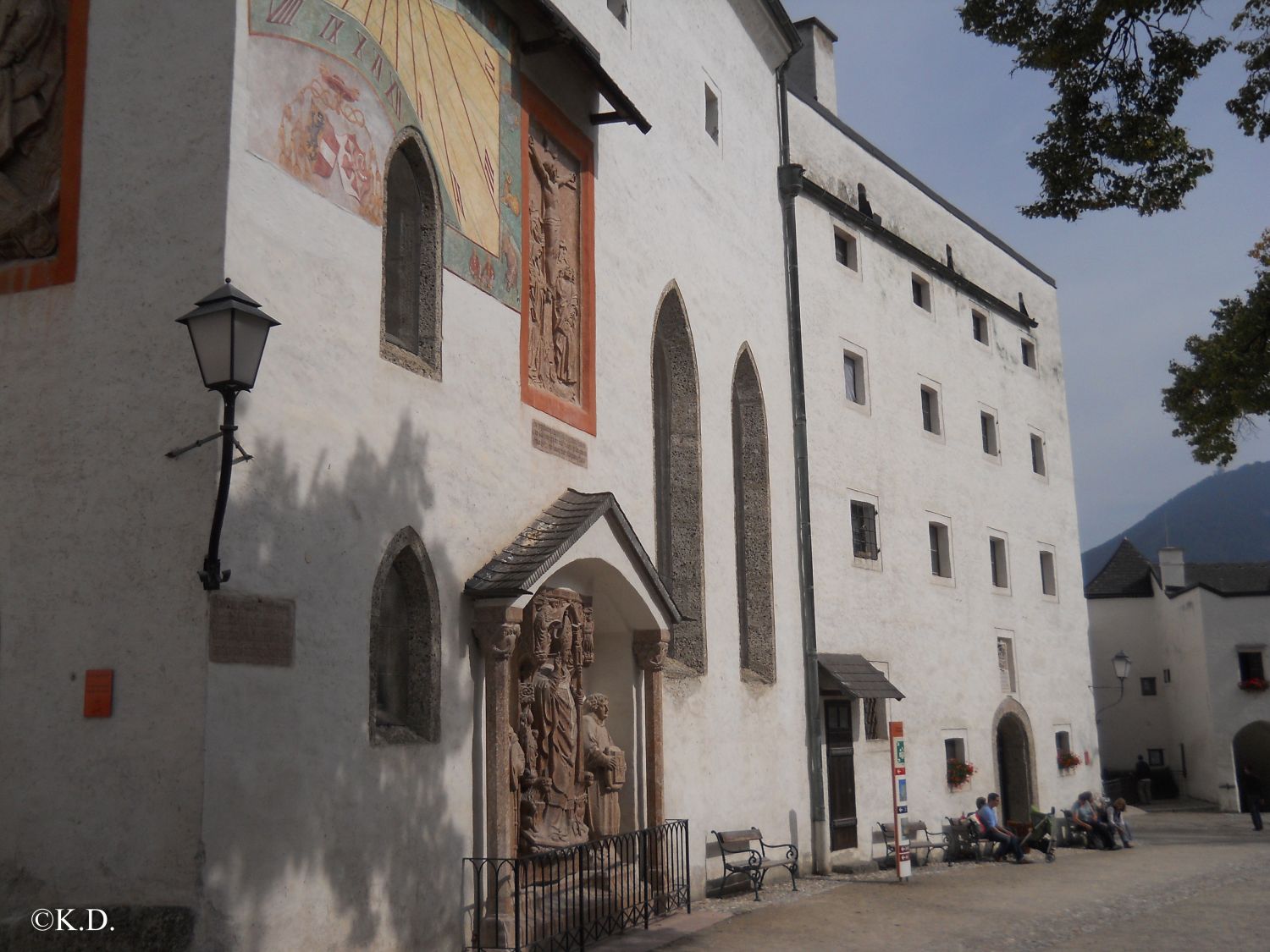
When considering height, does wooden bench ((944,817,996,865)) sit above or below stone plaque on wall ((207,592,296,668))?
below

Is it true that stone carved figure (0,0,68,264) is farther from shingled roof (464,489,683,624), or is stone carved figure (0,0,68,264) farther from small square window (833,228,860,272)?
small square window (833,228,860,272)

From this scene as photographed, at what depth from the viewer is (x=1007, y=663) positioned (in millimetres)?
23156

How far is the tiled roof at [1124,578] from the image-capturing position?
42375 millimetres

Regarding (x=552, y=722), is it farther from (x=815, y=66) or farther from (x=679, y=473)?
(x=815, y=66)

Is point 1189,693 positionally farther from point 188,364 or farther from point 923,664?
point 188,364

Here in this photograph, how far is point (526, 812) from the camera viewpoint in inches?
413

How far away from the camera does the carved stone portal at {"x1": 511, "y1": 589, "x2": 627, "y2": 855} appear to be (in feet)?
34.8

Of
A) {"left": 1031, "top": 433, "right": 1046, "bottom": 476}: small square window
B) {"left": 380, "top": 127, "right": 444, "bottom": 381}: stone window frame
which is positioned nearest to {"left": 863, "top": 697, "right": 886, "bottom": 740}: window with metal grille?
{"left": 1031, "top": 433, "right": 1046, "bottom": 476}: small square window

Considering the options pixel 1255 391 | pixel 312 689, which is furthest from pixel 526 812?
pixel 1255 391

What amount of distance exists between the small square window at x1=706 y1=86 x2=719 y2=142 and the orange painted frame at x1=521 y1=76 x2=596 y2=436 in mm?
3982

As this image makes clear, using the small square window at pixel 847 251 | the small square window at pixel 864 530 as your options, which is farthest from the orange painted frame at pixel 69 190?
the small square window at pixel 847 251

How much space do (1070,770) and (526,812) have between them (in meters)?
17.2

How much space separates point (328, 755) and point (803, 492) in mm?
10200

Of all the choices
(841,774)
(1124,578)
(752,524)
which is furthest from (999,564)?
(1124,578)
